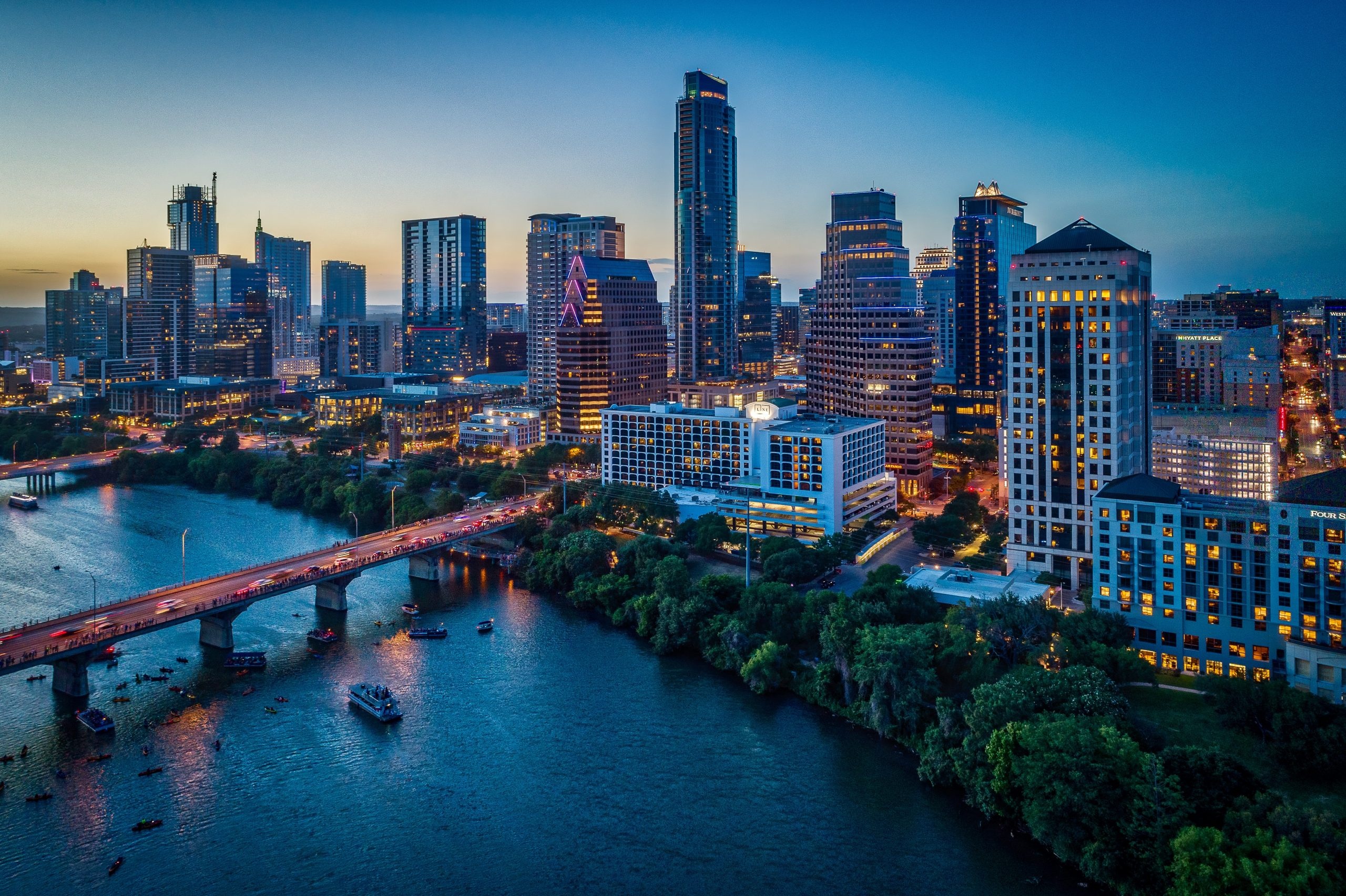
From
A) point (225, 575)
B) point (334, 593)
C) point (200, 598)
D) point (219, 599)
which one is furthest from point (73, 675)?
point (334, 593)

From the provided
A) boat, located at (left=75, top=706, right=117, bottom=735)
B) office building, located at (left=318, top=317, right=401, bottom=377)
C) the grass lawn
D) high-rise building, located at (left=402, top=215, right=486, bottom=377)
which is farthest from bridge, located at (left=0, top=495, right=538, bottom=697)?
office building, located at (left=318, top=317, right=401, bottom=377)

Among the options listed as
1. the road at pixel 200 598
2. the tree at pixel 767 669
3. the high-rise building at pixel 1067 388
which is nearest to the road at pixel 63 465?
the road at pixel 200 598

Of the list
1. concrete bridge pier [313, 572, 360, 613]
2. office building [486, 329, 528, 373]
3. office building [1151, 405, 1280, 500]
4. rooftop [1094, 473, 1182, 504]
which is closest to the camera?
rooftop [1094, 473, 1182, 504]

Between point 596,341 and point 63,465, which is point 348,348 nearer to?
point 63,465

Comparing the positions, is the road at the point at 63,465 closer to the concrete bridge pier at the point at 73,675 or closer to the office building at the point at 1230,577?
the concrete bridge pier at the point at 73,675

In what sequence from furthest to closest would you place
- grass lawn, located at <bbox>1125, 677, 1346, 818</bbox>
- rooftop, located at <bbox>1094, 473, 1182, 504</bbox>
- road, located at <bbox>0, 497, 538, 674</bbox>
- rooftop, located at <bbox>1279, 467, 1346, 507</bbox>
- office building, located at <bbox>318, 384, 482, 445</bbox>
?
office building, located at <bbox>318, 384, 482, 445</bbox>
rooftop, located at <bbox>1094, 473, 1182, 504</bbox>
road, located at <bbox>0, 497, 538, 674</bbox>
rooftop, located at <bbox>1279, 467, 1346, 507</bbox>
grass lawn, located at <bbox>1125, 677, 1346, 818</bbox>

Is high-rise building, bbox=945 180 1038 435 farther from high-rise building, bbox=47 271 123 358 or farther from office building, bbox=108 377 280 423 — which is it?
high-rise building, bbox=47 271 123 358
